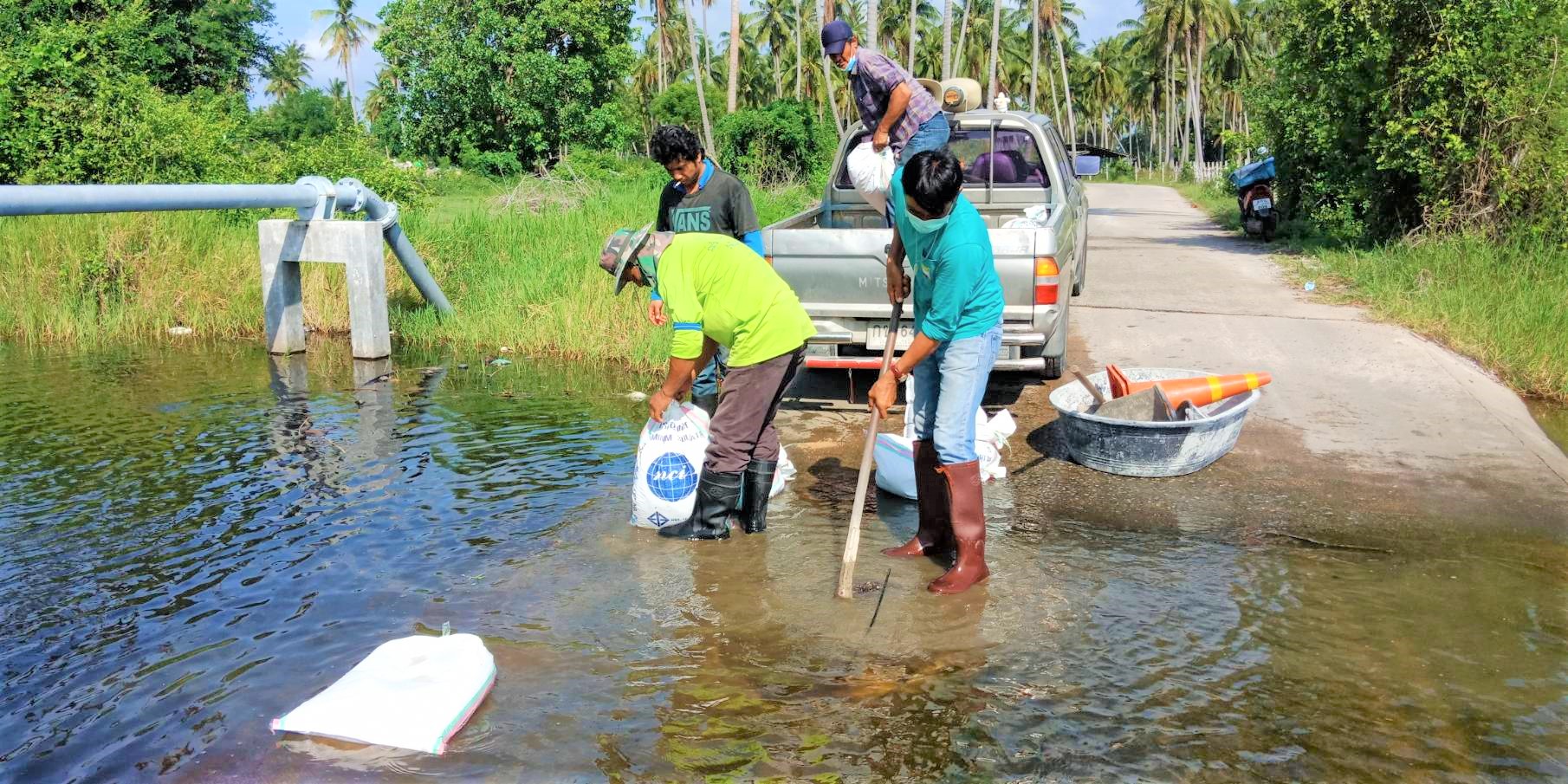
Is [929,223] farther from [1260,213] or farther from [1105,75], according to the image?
[1105,75]

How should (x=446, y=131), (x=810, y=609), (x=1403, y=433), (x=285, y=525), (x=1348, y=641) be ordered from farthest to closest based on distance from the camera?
(x=446, y=131) < (x=1403, y=433) < (x=285, y=525) < (x=810, y=609) < (x=1348, y=641)

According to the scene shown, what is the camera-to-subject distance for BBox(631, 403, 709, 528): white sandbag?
5559mm

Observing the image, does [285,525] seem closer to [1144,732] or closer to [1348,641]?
[1144,732]

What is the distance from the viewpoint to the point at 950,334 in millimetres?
4770

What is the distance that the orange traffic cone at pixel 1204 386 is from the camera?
6766mm

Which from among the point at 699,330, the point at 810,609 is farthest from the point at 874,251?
the point at 810,609

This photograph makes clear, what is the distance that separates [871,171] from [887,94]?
69 centimetres

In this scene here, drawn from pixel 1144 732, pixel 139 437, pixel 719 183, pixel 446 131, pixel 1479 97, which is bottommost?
pixel 1144 732

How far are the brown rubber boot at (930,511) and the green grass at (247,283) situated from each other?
5698mm

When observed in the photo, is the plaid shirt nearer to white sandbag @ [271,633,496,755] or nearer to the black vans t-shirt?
the black vans t-shirt

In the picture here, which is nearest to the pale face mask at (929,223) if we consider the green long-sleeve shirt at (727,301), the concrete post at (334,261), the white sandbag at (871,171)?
the green long-sleeve shirt at (727,301)

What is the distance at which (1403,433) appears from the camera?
23.9 feet

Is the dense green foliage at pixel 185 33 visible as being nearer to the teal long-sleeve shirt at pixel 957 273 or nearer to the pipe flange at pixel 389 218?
the pipe flange at pixel 389 218

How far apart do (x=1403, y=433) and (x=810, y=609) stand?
4.51m
